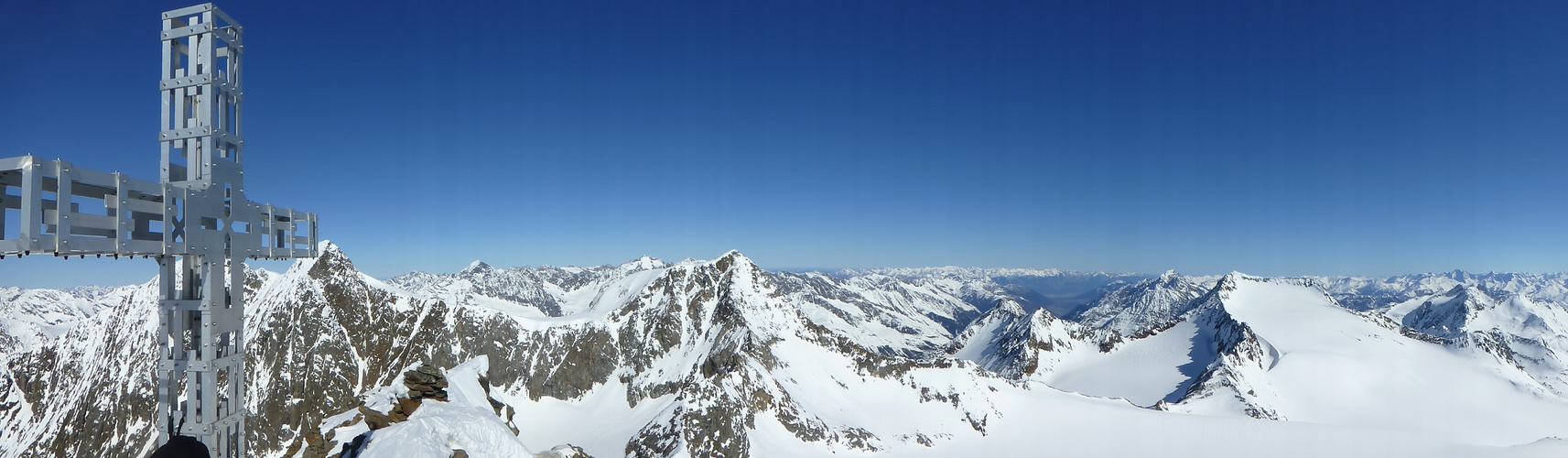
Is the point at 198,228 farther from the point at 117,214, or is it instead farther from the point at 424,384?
the point at 424,384

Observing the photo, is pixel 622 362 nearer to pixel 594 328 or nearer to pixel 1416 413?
pixel 594 328

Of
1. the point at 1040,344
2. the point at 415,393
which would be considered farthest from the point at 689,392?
the point at 1040,344

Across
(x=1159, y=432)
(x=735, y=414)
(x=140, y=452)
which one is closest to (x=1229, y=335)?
(x=1159, y=432)

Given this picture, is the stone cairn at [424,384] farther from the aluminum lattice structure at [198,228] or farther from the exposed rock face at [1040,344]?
the exposed rock face at [1040,344]

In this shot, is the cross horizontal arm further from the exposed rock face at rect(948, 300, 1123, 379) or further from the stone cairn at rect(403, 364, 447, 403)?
the exposed rock face at rect(948, 300, 1123, 379)

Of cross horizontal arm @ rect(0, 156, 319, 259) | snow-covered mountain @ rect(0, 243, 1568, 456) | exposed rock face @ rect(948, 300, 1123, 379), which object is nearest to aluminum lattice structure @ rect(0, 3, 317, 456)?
cross horizontal arm @ rect(0, 156, 319, 259)

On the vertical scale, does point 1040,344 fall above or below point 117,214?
below
